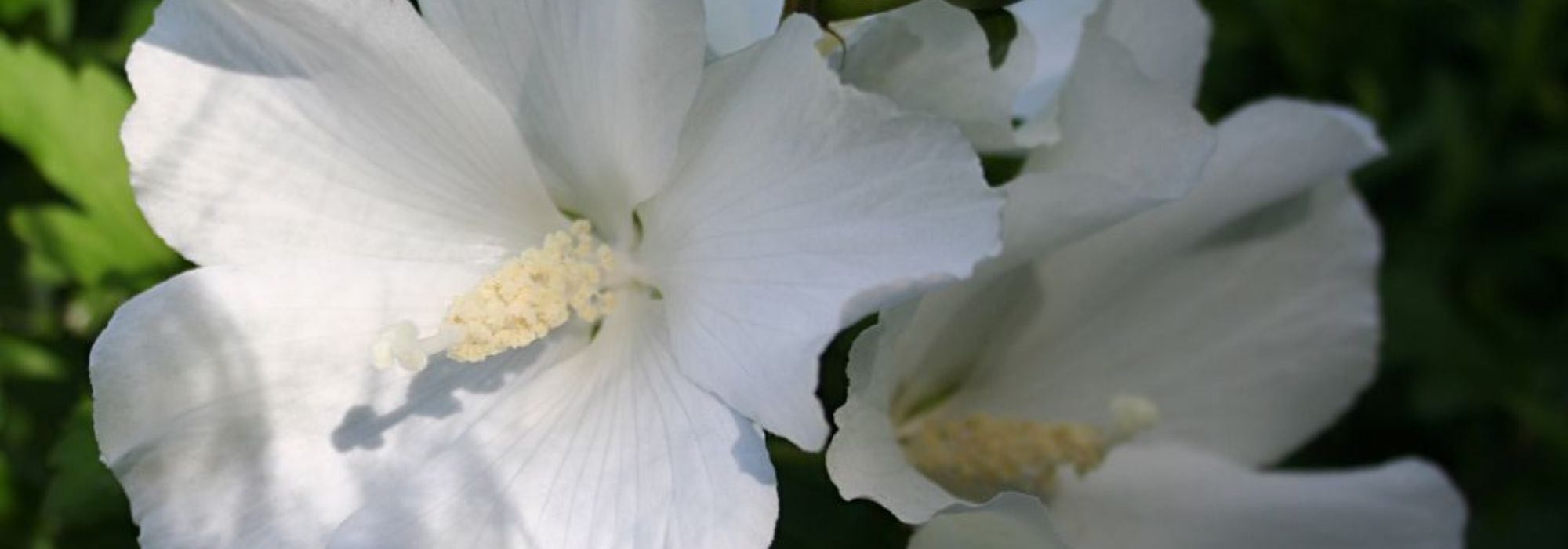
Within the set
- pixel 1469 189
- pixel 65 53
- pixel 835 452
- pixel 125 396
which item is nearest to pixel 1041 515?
pixel 835 452

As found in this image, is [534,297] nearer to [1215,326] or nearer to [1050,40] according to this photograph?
[1050,40]

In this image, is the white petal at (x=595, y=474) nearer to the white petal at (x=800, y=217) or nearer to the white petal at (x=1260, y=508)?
the white petal at (x=800, y=217)

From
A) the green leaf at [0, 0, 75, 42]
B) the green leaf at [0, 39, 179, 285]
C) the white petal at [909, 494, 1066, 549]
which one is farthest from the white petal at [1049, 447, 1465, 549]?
the green leaf at [0, 0, 75, 42]

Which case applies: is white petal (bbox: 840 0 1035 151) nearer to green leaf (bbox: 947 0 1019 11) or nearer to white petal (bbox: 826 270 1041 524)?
green leaf (bbox: 947 0 1019 11)

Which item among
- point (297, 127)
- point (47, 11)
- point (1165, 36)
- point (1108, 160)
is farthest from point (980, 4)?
point (47, 11)

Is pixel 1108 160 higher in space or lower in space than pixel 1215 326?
higher

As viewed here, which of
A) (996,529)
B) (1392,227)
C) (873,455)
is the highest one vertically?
(873,455)
